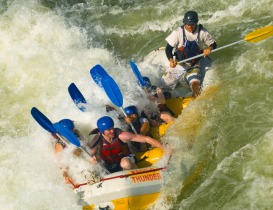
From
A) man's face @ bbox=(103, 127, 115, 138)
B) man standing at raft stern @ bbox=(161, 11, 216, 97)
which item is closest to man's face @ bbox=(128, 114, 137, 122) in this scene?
man's face @ bbox=(103, 127, 115, 138)

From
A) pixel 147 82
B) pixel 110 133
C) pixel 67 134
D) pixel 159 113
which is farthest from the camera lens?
pixel 147 82

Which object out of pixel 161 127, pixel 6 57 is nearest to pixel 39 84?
pixel 6 57

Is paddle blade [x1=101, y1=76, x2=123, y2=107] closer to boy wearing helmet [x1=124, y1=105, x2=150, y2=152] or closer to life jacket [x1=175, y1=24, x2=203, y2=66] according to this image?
boy wearing helmet [x1=124, y1=105, x2=150, y2=152]

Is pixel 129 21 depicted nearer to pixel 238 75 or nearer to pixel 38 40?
pixel 38 40

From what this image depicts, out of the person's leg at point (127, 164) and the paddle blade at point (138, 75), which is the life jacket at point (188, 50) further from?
the person's leg at point (127, 164)

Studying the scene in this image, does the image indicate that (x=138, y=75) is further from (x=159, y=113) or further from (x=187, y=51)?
(x=187, y=51)

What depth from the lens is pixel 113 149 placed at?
595cm

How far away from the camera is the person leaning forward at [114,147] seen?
5883mm

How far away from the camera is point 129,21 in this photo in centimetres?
1101

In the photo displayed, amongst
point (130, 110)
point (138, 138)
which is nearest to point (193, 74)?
point (130, 110)

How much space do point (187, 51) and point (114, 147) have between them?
7.55 ft

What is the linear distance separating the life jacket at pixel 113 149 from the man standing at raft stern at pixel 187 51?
5.74ft

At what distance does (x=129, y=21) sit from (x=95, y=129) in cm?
540

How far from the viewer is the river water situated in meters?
5.91
